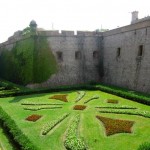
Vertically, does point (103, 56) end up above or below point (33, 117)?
above

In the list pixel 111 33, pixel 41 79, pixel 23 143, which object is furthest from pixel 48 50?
pixel 23 143

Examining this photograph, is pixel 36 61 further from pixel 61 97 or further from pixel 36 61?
pixel 61 97

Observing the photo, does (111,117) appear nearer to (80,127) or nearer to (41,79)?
(80,127)

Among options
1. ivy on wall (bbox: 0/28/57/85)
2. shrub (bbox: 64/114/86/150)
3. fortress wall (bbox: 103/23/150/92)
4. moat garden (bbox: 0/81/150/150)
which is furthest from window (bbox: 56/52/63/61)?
shrub (bbox: 64/114/86/150)

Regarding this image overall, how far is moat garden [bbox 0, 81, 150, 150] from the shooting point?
31.6ft

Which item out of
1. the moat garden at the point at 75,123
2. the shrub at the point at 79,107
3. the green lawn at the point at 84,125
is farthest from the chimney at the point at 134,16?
the shrub at the point at 79,107

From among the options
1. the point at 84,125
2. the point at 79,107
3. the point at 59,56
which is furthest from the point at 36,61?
the point at 84,125

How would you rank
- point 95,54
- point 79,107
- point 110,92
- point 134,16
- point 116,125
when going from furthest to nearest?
1. point 134,16
2. point 95,54
3. point 110,92
4. point 79,107
5. point 116,125

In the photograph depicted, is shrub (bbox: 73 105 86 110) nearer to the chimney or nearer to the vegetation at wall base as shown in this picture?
the vegetation at wall base

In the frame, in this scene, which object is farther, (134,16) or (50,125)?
(134,16)

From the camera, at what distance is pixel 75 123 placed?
11.9 meters

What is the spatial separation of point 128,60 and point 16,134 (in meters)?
14.2

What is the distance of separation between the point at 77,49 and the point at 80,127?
14763 millimetres

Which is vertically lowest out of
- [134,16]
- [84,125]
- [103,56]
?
[84,125]
